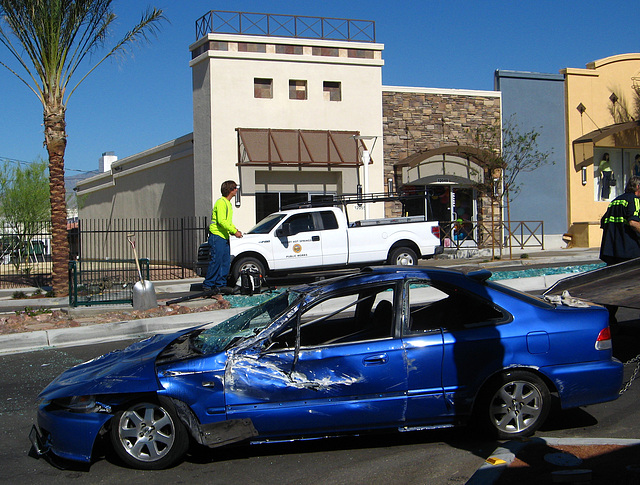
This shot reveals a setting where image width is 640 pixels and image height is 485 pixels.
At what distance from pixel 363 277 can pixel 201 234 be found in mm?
17948

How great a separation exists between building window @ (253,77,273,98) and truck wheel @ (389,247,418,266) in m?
9.31

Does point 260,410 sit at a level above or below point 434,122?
below

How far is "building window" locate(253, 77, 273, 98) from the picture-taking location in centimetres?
2269

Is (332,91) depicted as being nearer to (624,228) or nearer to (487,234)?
(487,234)

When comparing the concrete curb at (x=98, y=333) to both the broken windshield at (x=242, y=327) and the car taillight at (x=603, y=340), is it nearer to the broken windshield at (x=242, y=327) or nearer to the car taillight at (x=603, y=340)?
the broken windshield at (x=242, y=327)

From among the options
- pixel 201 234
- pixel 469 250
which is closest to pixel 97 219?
pixel 201 234

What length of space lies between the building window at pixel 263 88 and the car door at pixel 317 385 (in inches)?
739

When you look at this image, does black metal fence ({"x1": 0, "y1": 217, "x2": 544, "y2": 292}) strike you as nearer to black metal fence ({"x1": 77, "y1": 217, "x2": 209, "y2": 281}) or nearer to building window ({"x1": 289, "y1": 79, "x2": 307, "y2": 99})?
black metal fence ({"x1": 77, "y1": 217, "x2": 209, "y2": 281})

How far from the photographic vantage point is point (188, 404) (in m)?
4.64

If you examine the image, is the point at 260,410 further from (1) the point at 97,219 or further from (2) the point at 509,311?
(1) the point at 97,219

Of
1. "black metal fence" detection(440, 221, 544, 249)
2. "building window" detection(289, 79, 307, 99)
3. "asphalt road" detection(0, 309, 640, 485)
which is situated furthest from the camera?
"black metal fence" detection(440, 221, 544, 249)

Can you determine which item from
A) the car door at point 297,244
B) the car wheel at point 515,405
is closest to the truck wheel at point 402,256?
the car door at point 297,244

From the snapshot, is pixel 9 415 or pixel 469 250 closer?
pixel 9 415

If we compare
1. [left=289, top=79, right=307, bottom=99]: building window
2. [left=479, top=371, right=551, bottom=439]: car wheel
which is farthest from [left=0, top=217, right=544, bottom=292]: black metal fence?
[left=479, top=371, right=551, bottom=439]: car wheel
